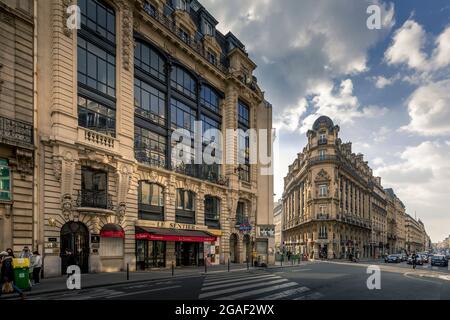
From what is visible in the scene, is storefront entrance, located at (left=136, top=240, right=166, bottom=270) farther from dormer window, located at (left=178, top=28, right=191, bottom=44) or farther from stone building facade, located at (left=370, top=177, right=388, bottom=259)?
stone building facade, located at (left=370, top=177, right=388, bottom=259)

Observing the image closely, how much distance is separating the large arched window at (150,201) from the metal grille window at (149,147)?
1868mm

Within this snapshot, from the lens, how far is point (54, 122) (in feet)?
69.4

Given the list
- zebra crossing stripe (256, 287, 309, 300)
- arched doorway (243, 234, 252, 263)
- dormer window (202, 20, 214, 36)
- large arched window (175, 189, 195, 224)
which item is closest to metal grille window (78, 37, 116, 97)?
large arched window (175, 189, 195, 224)

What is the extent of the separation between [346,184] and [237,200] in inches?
1995

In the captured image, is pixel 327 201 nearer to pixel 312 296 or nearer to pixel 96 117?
pixel 96 117

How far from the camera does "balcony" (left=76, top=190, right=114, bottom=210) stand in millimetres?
22297

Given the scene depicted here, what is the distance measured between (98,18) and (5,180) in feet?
42.0

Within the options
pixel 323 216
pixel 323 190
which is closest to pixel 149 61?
pixel 323 190

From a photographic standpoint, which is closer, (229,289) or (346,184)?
(229,289)

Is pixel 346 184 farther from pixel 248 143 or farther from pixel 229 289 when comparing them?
pixel 229 289

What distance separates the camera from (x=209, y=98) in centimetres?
3834

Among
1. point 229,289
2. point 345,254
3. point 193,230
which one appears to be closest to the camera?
point 229,289
